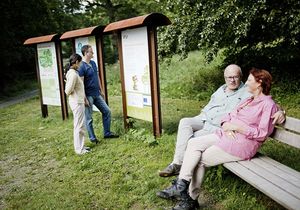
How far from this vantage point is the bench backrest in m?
3.54

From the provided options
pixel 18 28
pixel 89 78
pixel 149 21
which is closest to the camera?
pixel 149 21

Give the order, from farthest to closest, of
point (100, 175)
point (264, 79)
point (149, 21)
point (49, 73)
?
point (49, 73) < point (149, 21) < point (100, 175) < point (264, 79)

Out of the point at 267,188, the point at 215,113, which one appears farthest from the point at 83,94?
the point at 267,188

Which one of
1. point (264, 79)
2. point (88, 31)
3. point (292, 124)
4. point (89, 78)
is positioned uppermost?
point (88, 31)

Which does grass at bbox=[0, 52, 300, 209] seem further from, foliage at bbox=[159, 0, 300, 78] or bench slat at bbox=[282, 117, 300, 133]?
foliage at bbox=[159, 0, 300, 78]

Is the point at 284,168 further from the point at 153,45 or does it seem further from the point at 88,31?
the point at 88,31

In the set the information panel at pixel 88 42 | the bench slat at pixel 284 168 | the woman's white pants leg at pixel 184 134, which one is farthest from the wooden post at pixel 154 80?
the bench slat at pixel 284 168

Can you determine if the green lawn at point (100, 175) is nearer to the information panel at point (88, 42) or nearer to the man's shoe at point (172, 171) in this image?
the man's shoe at point (172, 171)

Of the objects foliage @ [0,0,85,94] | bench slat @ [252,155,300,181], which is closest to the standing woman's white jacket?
bench slat @ [252,155,300,181]

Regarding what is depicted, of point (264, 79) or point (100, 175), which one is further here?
point (100, 175)

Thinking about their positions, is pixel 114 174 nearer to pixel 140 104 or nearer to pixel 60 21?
pixel 140 104

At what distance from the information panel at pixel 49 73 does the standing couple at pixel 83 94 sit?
305cm

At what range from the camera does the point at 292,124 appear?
360 cm

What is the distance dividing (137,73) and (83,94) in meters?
1.15
